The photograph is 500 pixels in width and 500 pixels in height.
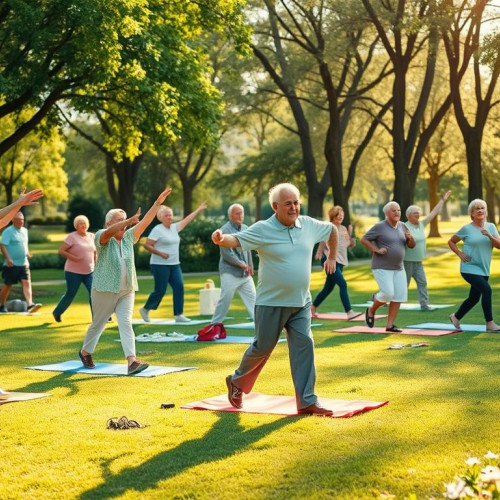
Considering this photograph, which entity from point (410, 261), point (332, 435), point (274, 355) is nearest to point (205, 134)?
point (410, 261)

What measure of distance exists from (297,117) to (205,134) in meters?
14.3

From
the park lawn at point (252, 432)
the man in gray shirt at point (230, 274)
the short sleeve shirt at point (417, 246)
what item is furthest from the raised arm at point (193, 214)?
the short sleeve shirt at point (417, 246)

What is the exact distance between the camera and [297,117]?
40.2m

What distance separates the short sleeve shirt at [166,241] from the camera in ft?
58.5

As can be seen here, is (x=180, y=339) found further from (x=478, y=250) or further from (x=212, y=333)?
(x=478, y=250)

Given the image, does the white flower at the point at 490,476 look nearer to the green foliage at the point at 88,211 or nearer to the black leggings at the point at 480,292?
the black leggings at the point at 480,292

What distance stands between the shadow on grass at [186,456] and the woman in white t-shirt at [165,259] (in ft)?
30.4

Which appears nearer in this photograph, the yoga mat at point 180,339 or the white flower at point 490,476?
the white flower at point 490,476

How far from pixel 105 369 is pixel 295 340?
388 centimetres

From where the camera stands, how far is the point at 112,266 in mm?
11633

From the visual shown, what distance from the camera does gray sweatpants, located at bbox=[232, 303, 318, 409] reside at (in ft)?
28.9

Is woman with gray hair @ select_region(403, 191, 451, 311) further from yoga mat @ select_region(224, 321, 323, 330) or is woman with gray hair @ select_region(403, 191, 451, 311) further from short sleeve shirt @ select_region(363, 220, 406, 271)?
short sleeve shirt @ select_region(363, 220, 406, 271)

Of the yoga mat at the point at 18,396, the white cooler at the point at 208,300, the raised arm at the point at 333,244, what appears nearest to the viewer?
the raised arm at the point at 333,244

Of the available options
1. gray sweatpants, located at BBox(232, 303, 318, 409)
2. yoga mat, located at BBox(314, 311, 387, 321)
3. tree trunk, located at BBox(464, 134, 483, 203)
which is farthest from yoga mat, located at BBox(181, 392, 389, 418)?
tree trunk, located at BBox(464, 134, 483, 203)
